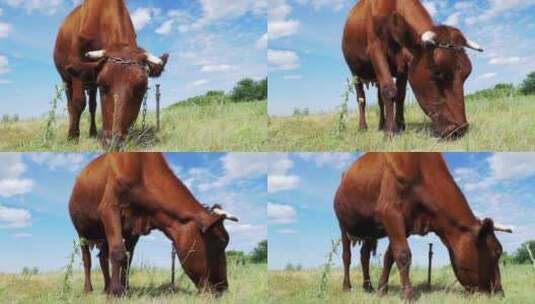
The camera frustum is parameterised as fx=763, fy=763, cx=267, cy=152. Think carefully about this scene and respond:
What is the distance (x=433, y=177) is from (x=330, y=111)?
17.9 feet

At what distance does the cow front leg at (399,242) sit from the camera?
9.59 metres

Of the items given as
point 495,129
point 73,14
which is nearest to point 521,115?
point 495,129

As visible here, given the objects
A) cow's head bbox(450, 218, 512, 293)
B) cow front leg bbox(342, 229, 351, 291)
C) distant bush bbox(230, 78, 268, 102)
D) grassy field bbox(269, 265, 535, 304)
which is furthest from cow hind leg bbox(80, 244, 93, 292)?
distant bush bbox(230, 78, 268, 102)

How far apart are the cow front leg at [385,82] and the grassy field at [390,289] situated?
222 cm

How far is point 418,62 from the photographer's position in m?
11.4

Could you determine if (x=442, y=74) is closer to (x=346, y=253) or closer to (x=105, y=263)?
(x=346, y=253)

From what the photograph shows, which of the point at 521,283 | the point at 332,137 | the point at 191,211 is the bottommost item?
the point at 521,283

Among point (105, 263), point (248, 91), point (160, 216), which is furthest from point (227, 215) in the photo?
point (248, 91)

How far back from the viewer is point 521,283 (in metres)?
11.7

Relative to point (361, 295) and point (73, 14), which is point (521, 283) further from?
point (73, 14)

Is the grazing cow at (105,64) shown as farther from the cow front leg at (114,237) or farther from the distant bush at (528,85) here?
the distant bush at (528,85)

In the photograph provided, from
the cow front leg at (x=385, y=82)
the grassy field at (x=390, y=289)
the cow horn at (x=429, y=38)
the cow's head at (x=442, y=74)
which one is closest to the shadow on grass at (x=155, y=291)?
the grassy field at (x=390, y=289)

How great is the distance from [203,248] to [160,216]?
714mm

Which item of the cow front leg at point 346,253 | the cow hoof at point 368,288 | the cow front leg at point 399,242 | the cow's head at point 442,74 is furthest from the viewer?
the cow front leg at point 346,253
